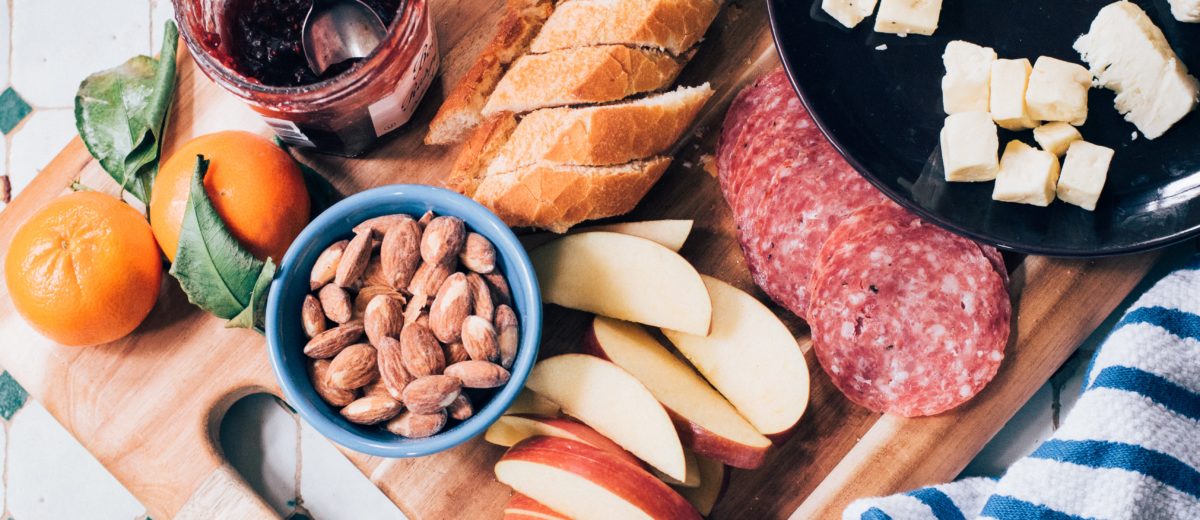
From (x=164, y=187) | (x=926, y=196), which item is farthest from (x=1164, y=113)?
(x=164, y=187)

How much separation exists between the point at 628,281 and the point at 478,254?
234 mm

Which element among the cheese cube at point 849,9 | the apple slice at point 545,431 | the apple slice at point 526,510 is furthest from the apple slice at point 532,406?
the cheese cube at point 849,9

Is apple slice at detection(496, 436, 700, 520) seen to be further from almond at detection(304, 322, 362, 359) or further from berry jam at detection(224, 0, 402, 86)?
berry jam at detection(224, 0, 402, 86)

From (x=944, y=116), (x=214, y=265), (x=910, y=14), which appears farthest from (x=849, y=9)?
(x=214, y=265)

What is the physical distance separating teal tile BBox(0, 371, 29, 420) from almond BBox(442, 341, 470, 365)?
1.01 meters

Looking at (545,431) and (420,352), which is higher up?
(420,352)

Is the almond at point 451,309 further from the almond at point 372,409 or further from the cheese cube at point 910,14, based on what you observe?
the cheese cube at point 910,14

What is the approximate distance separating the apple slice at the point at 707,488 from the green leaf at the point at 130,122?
0.92 m

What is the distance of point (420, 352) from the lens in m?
1.15

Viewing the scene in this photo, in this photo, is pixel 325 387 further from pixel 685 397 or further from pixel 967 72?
pixel 967 72

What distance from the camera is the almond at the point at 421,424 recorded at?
3.78 feet

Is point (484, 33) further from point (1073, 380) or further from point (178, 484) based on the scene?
point (1073, 380)

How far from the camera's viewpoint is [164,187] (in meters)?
1.26

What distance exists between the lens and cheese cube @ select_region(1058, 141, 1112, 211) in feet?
3.91
